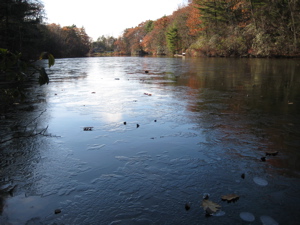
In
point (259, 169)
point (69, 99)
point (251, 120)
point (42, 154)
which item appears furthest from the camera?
point (69, 99)

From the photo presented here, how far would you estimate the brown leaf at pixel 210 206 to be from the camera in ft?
7.52

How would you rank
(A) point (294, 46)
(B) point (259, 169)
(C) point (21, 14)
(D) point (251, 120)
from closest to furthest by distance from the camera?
1. (B) point (259, 169)
2. (D) point (251, 120)
3. (C) point (21, 14)
4. (A) point (294, 46)

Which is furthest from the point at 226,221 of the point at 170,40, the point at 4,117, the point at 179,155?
the point at 170,40

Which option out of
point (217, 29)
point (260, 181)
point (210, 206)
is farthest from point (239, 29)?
point (210, 206)

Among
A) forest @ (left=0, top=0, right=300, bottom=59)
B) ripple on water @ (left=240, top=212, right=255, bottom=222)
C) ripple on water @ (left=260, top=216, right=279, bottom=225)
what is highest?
forest @ (left=0, top=0, right=300, bottom=59)

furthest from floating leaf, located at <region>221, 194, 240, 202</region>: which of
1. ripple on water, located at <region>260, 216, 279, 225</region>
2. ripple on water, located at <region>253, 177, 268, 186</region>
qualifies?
ripple on water, located at <region>253, 177, 268, 186</region>

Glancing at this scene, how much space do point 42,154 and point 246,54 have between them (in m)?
36.3

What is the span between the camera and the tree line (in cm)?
3044

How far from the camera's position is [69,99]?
8094mm

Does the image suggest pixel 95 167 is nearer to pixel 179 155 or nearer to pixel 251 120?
pixel 179 155

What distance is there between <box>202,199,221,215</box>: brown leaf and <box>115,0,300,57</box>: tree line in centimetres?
3248

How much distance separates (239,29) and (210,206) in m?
40.6

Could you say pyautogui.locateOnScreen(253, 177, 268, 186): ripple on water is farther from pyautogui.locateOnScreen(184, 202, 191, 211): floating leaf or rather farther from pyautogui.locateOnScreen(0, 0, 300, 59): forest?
pyautogui.locateOnScreen(0, 0, 300, 59): forest

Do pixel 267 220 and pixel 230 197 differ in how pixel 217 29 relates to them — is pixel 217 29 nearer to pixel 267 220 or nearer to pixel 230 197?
pixel 230 197
